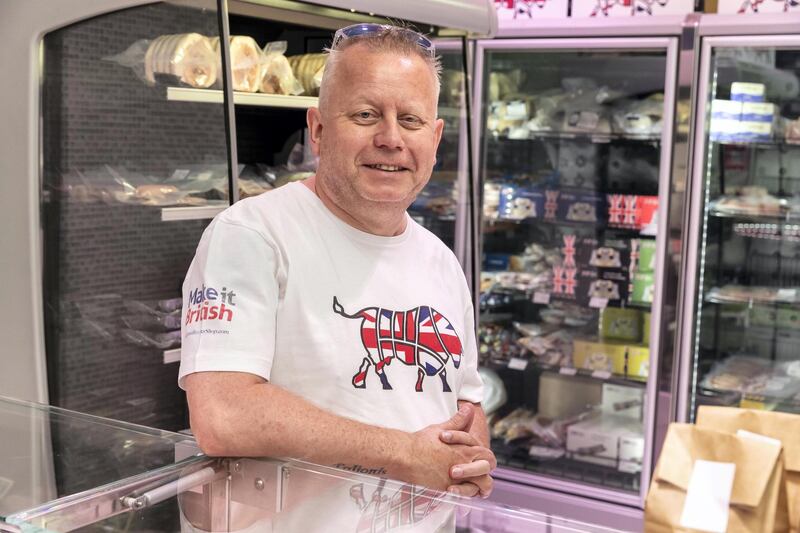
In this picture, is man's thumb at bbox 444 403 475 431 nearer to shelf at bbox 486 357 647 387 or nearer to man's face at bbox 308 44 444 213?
man's face at bbox 308 44 444 213

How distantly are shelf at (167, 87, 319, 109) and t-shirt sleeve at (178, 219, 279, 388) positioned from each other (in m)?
1.00

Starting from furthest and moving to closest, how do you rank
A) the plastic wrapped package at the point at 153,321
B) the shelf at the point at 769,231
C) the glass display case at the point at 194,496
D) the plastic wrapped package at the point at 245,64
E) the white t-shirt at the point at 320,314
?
the shelf at the point at 769,231
the plastic wrapped package at the point at 245,64
the plastic wrapped package at the point at 153,321
the white t-shirt at the point at 320,314
the glass display case at the point at 194,496

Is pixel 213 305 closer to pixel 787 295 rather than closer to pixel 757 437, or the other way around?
pixel 757 437

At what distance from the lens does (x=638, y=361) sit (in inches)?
161

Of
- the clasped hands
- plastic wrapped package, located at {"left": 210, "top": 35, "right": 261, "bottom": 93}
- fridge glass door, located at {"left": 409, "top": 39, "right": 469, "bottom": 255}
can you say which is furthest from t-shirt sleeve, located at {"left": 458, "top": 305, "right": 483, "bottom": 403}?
fridge glass door, located at {"left": 409, "top": 39, "right": 469, "bottom": 255}

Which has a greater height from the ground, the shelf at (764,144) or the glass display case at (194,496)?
the shelf at (764,144)

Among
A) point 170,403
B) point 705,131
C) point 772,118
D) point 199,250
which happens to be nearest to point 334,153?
point 199,250

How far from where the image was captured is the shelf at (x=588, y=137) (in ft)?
13.0

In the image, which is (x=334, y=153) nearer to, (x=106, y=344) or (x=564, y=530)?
(x=564, y=530)

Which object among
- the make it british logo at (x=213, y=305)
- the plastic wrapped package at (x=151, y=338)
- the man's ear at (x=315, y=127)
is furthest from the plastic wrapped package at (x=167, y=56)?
the make it british logo at (x=213, y=305)

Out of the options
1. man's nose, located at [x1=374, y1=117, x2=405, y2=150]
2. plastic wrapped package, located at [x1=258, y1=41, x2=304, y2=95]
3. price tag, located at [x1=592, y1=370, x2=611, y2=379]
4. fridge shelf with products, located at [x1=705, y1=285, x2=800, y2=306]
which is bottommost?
price tag, located at [x1=592, y1=370, x2=611, y2=379]

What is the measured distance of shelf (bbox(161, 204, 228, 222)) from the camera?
247 cm

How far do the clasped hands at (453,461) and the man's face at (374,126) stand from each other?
41cm

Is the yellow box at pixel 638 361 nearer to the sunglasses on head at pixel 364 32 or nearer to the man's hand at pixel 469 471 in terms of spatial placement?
the man's hand at pixel 469 471
